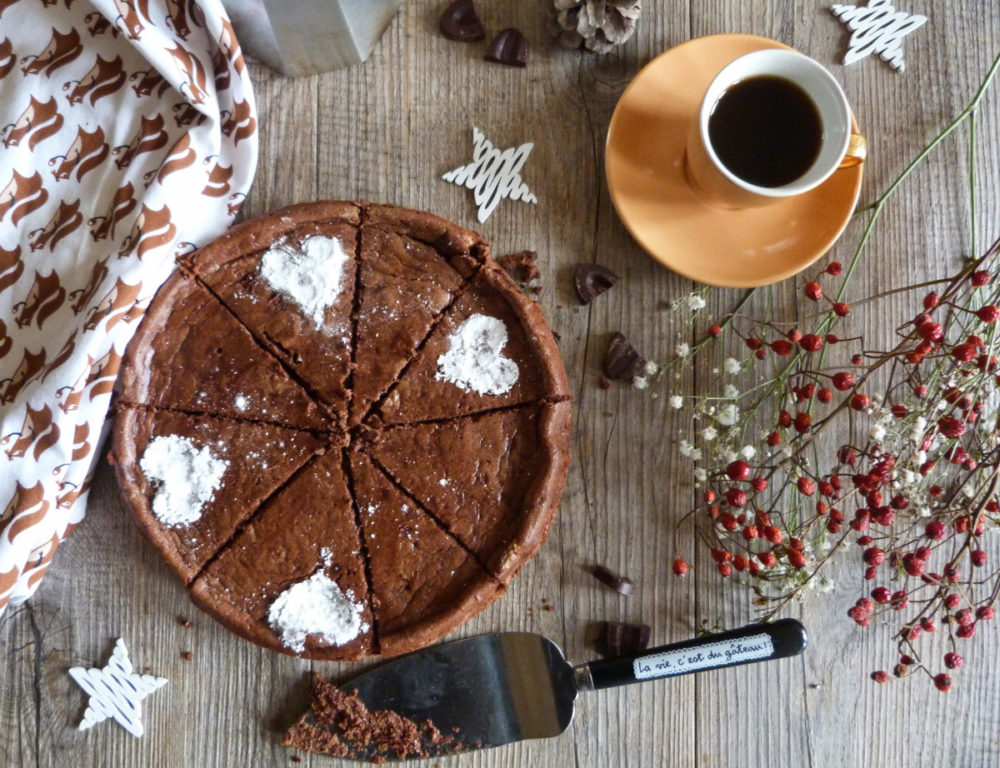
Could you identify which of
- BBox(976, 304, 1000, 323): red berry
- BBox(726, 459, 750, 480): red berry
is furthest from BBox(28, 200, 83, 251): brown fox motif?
BBox(976, 304, 1000, 323): red berry

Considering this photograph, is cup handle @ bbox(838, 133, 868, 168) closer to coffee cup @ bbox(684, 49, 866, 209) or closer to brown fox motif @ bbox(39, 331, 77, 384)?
coffee cup @ bbox(684, 49, 866, 209)

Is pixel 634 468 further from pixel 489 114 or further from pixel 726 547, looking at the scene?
pixel 489 114

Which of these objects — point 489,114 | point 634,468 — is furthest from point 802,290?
point 489,114

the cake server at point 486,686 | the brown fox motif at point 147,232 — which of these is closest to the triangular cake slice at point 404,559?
the cake server at point 486,686

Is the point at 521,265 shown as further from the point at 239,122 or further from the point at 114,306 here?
the point at 114,306

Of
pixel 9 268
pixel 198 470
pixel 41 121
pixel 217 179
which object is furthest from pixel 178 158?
pixel 198 470
